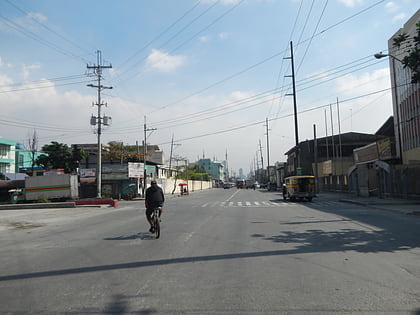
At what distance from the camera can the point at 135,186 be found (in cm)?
4459

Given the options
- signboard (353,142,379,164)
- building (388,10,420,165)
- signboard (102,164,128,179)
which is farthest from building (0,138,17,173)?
building (388,10,420,165)

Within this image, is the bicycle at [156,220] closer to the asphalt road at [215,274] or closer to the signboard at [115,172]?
the asphalt road at [215,274]

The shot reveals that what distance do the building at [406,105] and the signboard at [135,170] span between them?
1191 inches

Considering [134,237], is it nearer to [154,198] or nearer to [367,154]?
[154,198]

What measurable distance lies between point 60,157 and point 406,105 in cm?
4710

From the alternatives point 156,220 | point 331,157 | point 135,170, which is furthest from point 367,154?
point 156,220

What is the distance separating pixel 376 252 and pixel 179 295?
209 inches

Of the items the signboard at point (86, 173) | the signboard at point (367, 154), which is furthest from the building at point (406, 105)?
the signboard at point (86, 173)

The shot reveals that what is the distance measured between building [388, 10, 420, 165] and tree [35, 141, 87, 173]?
43.5m

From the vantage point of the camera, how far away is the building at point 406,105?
32.5 m

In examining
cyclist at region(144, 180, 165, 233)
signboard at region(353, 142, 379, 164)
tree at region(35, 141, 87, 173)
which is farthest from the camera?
tree at region(35, 141, 87, 173)

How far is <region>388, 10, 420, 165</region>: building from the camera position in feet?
107

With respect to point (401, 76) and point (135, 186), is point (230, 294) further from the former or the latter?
point (135, 186)

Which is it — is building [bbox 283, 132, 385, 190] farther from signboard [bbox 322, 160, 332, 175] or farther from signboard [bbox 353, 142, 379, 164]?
signboard [bbox 353, 142, 379, 164]
